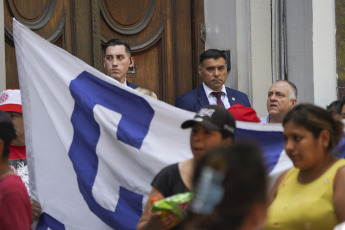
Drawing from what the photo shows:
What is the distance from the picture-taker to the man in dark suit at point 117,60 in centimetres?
661

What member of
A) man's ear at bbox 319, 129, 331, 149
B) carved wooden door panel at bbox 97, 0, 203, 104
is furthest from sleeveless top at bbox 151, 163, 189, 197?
carved wooden door panel at bbox 97, 0, 203, 104

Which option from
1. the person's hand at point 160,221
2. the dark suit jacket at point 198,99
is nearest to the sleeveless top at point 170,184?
the person's hand at point 160,221

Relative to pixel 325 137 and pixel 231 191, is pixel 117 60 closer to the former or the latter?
pixel 325 137

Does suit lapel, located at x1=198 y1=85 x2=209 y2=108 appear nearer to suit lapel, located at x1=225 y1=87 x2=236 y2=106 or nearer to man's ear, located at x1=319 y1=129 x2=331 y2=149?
suit lapel, located at x1=225 y1=87 x2=236 y2=106

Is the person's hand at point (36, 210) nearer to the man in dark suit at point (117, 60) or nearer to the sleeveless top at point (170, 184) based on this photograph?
the sleeveless top at point (170, 184)

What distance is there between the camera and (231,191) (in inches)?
91.6

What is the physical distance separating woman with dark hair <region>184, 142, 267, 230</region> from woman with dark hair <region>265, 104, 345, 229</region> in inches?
69.6

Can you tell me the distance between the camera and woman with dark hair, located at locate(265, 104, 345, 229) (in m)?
4.09

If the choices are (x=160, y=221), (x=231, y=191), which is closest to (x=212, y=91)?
(x=160, y=221)

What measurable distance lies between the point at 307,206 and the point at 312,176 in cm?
21

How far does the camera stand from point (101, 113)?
5.29m

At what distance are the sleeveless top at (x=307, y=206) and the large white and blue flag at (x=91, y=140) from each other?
679mm

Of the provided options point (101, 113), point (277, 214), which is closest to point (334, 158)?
point (277, 214)

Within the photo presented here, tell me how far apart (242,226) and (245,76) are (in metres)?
5.54
